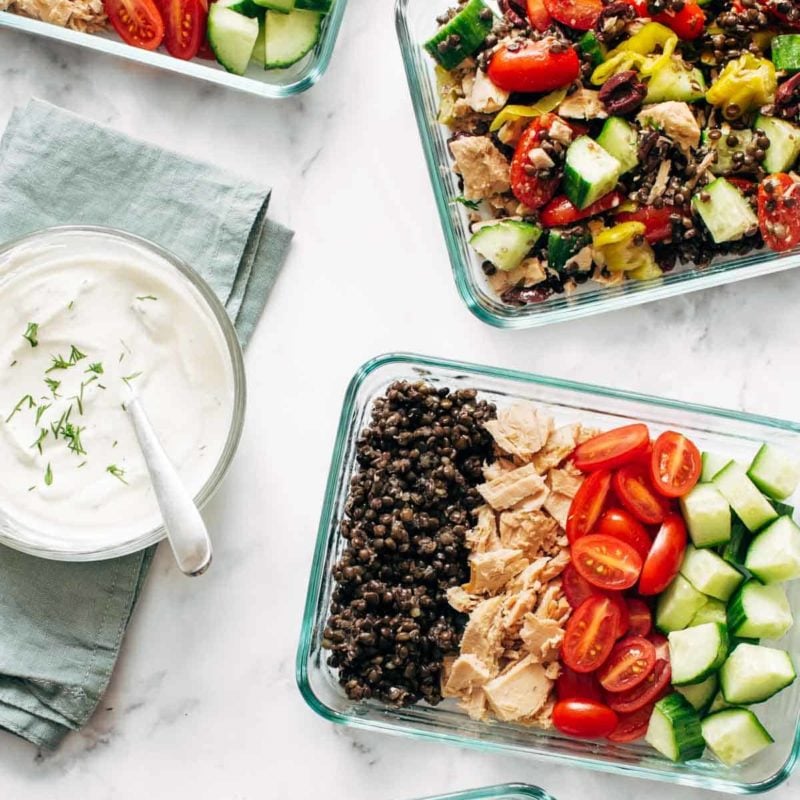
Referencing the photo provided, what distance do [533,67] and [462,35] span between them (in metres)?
0.18

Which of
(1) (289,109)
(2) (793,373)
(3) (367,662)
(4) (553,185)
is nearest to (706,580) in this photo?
(2) (793,373)

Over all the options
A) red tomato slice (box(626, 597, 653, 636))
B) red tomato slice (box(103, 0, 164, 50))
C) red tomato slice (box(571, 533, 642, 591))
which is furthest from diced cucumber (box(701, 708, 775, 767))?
red tomato slice (box(103, 0, 164, 50))

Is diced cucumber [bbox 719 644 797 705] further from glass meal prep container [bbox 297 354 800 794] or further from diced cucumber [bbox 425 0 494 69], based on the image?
diced cucumber [bbox 425 0 494 69]

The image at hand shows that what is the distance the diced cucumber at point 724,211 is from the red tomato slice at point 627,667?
34.7 inches

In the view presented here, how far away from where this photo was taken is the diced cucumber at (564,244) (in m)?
2.32

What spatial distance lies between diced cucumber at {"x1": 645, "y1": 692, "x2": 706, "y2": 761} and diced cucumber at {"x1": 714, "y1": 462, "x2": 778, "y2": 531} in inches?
16.0

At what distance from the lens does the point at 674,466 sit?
2293mm

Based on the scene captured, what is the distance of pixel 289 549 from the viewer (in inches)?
97.7

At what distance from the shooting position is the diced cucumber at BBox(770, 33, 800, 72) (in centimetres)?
232

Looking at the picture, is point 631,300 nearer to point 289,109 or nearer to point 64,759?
point 289,109

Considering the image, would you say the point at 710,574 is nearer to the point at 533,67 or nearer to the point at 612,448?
the point at 612,448

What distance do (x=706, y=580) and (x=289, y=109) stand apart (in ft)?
4.65

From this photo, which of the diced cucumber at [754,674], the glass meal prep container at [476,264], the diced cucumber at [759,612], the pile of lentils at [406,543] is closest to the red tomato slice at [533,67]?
the glass meal prep container at [476,264]

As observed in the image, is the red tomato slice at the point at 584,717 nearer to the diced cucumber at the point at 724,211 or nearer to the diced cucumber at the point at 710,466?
the diced cucumber at the point at 710,466
